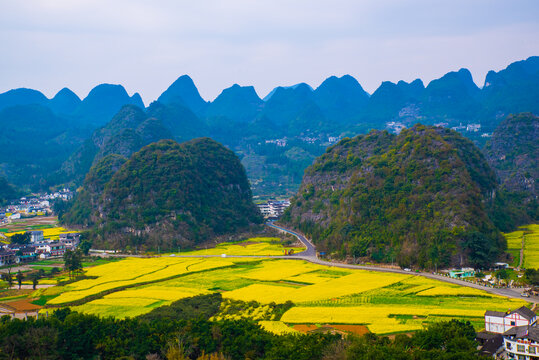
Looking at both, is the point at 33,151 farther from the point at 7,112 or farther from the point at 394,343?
the point at 394,343

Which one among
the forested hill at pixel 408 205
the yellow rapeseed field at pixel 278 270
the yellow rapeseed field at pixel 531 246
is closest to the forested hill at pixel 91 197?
the forested hill at pixel 408 205

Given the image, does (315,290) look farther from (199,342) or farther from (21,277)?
(21,277)

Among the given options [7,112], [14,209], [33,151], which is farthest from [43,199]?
[7,112]

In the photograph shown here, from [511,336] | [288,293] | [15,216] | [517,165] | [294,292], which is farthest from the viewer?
[517,165]

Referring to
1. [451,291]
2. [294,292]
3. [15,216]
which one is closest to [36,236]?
[15,216]

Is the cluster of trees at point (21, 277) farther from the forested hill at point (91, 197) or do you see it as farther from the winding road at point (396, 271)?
the winding road at point (396, 271)

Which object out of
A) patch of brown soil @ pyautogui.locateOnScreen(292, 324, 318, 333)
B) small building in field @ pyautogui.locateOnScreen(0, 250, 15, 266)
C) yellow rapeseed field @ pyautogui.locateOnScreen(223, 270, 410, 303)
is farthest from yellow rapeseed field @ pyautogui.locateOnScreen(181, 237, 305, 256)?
patch of brown soil @ pyautogui.locateOnScreen(292, 324, 318, 333)
